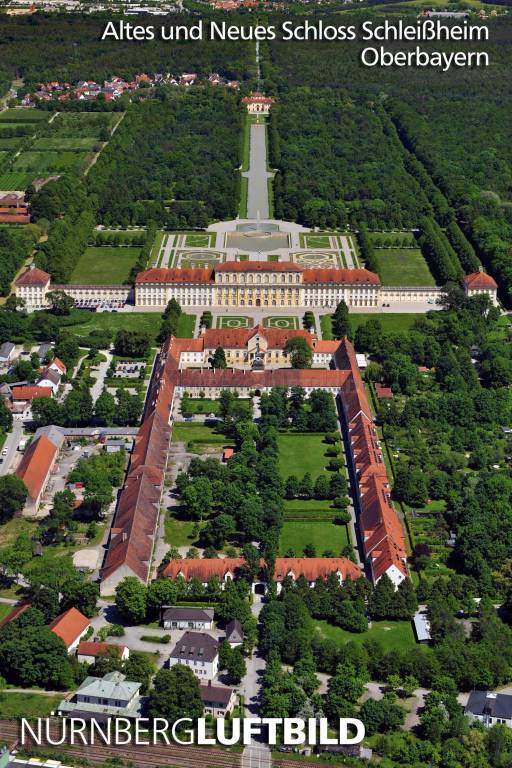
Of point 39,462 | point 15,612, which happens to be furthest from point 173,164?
point 15,612

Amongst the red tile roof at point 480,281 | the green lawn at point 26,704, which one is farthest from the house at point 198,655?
the red tile roof at point 480,281

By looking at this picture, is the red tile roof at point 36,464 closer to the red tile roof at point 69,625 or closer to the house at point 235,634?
the red tile roof at point 69,625

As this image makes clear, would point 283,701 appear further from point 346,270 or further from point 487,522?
point 346,270

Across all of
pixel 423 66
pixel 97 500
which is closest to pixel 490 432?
pixel 97 500

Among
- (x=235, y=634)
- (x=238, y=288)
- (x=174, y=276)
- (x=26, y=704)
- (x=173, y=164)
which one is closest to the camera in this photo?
(x=26, y=704)

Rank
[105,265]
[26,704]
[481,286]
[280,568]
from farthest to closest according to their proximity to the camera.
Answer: [105,265], [481,286], [280,568], [26,704]

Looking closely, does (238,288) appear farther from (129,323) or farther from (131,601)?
(131,601)

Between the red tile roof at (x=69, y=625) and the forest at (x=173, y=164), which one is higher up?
the forest at (x=173, y=164)
